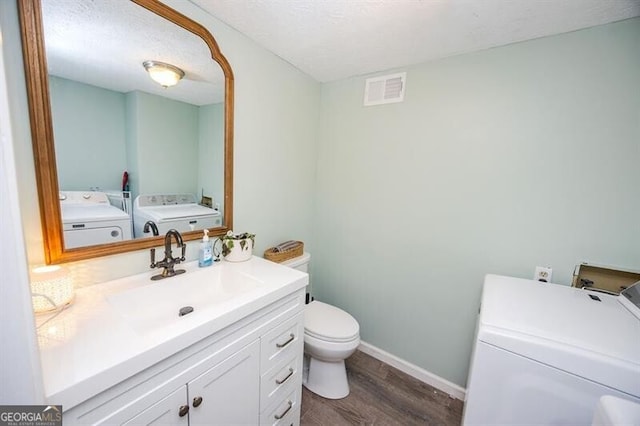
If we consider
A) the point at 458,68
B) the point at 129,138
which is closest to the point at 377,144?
the point at 458,68

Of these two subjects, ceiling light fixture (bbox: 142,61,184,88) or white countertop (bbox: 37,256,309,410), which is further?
ceiling light fixture (bbox: 142,61,184,88)

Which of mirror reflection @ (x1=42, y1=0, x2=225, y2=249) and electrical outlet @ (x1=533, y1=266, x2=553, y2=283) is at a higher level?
mirror reflection @ (x1=42, y1=0, x2=225, y2=249)

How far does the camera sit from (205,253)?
53.1 inches

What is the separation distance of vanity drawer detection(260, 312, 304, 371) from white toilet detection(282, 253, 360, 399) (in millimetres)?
248

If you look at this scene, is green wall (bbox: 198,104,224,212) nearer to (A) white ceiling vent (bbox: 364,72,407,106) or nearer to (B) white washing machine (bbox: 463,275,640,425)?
(A) white ceiling vent (bbox: 364,72,407,106)

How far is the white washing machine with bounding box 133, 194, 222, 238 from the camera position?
47.4 inches

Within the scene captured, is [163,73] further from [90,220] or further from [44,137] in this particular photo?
[90,220]

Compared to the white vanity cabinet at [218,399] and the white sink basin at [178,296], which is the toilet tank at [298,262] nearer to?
the white sink basin at [178,296]

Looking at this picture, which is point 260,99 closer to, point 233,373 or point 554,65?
point 233,373

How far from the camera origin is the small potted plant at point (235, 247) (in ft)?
4.70

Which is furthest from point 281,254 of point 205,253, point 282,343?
point 282,343

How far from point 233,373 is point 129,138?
44.5 inches

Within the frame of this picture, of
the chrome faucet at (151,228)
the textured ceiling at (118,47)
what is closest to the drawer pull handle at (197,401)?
the chrome faucet at (151,228)

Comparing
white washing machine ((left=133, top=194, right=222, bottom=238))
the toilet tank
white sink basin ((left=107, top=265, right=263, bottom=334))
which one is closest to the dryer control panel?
white washing machine ((left=133, top=194, right=222, bottom=238))
